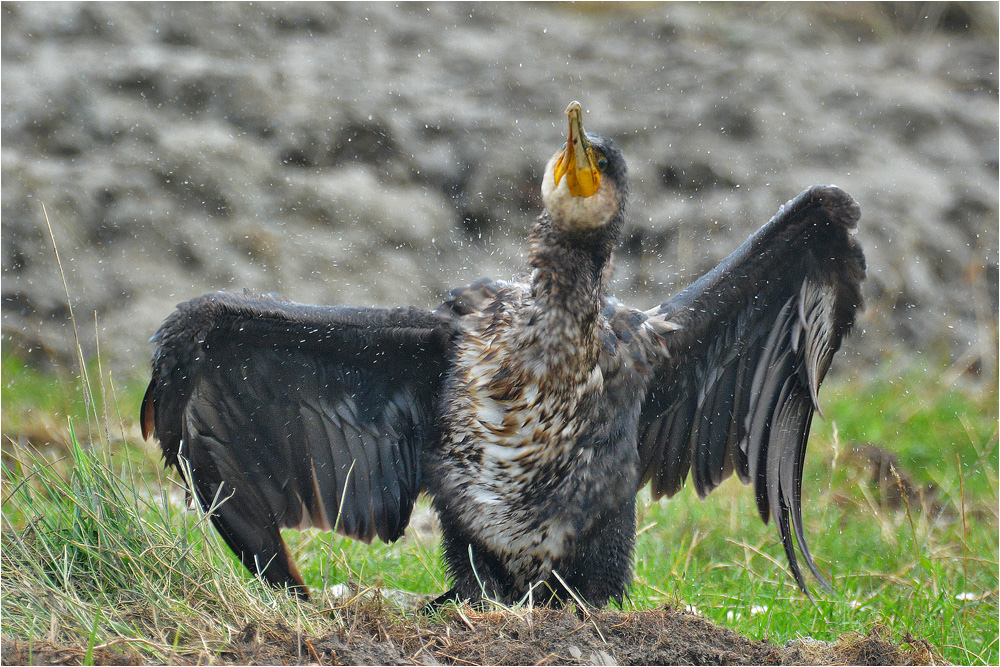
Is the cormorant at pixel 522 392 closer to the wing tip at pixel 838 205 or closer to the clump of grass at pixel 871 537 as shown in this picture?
the wing tip at pixel 838 205

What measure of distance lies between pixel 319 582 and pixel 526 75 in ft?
16.0

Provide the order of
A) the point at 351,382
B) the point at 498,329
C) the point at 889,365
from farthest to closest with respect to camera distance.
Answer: the point at 889,365 < the point at 351,382 < the point at 498,329

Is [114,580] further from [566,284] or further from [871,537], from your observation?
[871,537]

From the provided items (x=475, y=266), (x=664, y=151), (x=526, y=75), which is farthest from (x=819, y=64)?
(x=475, y=266)

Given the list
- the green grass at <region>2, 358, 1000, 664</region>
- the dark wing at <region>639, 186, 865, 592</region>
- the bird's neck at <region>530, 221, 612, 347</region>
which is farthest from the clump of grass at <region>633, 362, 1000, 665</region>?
the bird's neck at <region>530, 221, 612, 347</region>

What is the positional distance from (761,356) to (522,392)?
972 millimetres

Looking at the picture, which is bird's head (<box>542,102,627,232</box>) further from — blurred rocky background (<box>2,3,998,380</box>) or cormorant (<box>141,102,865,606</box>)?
blurred rocky background (<box>2,3,998,380</box>)

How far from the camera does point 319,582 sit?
131 inches

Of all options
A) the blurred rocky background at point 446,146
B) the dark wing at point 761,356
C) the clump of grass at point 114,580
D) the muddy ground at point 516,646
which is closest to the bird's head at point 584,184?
the dark wing at point 761,356

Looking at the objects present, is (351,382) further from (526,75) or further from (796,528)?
(526,75)

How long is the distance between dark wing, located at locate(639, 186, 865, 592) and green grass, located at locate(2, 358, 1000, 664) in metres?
0.34

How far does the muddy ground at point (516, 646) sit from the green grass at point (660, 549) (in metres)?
0.06

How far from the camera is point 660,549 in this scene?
3938mm

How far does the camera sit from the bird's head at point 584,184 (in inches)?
104
